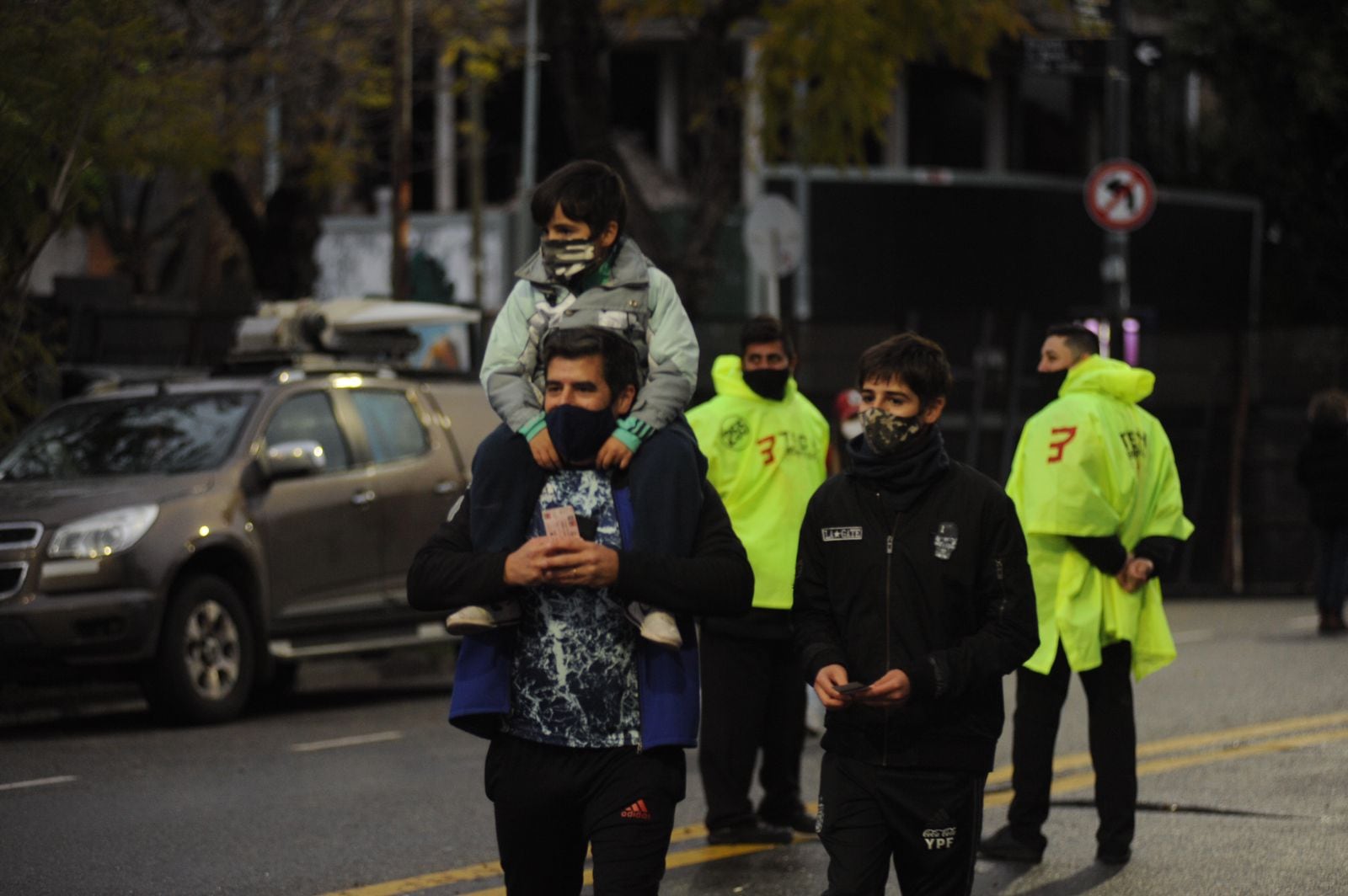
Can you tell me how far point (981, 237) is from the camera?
1379 inches

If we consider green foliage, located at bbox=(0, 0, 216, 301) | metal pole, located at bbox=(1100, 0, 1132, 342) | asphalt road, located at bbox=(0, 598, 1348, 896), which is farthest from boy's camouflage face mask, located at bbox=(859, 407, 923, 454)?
metal pole, located at bbox=(1100, 0, 1132, 342)

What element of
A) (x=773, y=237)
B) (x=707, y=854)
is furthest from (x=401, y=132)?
(x=707, y=854)

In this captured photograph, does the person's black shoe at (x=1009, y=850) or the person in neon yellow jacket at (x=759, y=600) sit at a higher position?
the person in neon yellow jacket at (x=759, y=600)

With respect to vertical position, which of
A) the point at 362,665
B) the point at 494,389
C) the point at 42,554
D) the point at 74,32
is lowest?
the point at 362,665

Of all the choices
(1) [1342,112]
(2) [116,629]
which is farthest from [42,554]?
(1) [1342,112]

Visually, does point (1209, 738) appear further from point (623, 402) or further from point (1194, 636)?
point (623, 402)

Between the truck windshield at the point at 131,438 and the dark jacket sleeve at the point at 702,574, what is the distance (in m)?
7.92

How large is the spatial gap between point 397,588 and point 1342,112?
772 inches

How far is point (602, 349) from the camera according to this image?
502cm

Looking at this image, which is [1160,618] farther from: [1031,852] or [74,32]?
[74,32]

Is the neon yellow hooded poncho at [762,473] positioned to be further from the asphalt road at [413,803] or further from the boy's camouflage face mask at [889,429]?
the boy's camouflage face mask at [889,429]

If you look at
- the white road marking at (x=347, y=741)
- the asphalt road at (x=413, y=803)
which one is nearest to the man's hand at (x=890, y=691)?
the asphalt road at (x=413, y=803)

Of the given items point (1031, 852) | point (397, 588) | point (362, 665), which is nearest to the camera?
point (1031, 852)

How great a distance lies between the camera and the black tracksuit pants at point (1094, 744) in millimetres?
8062
